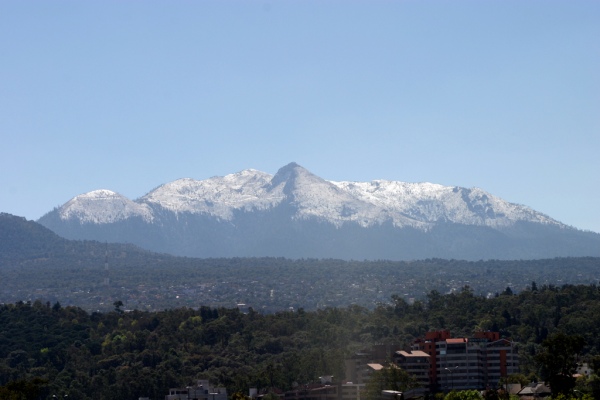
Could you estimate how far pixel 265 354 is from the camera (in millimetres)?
173375

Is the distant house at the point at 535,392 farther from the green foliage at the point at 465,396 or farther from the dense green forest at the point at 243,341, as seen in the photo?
the dense green forest at the point at 243,341

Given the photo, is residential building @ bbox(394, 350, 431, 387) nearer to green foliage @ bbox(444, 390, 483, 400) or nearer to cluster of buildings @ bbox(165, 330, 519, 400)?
cluster of buildings @ bbox(165, 330, 519, 400)

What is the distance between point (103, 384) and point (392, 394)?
4621cm


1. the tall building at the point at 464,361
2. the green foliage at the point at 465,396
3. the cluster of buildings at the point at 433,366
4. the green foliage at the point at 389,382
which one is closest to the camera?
the green foliage at the point at 465,396

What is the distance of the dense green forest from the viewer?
484 ft

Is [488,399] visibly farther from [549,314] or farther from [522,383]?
[549,314]

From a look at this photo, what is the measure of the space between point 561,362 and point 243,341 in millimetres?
76140

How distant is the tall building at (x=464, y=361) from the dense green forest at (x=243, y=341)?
119 inches

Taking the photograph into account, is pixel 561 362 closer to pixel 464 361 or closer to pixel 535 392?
pixel 535 392

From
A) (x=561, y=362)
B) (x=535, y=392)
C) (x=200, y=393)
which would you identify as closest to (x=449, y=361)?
(x=535, y=392)

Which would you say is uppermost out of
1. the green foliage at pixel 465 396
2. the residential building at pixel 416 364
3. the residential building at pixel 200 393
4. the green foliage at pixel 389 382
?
the residential building at pixel 416 364

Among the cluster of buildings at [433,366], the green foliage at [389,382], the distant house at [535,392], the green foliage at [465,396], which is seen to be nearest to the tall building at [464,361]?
the cluster of buildings at [433,366]

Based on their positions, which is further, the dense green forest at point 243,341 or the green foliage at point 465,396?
the dense green forest at point 243,341

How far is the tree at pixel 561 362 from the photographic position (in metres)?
108
